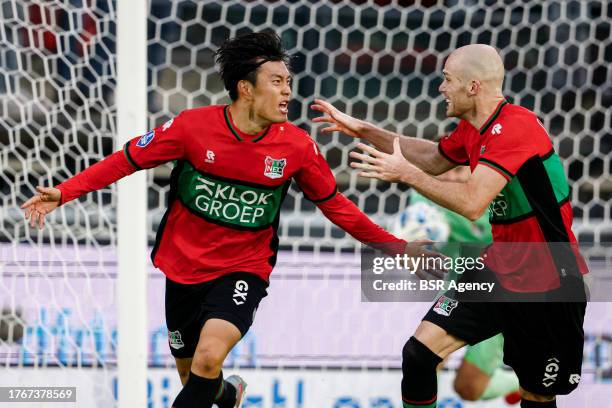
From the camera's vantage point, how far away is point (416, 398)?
3877mm

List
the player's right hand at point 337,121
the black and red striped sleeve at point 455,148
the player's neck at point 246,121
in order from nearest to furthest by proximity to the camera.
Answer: the player's neck at point 246,121, the black and red striped sleeve at point 455,148, the player's right hand at point 337,121

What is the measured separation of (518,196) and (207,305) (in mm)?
1322

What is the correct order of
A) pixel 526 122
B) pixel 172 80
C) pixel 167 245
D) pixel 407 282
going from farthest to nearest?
pixel 172 80, pixel 407 282, pixel 167 245, pixel 526 122

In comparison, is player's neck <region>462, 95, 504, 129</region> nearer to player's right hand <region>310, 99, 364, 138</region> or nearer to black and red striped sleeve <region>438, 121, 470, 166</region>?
black and red striped sleeve <region>438, 121, 470, 166</region>

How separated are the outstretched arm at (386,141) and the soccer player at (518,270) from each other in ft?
1.18

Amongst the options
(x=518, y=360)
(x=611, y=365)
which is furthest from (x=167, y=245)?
(x=611, y=365)

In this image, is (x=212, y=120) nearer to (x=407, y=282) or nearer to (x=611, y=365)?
(x=407, y=282)

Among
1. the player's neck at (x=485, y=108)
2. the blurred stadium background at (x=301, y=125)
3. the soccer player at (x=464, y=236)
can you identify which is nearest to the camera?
the player's neck at (x=485, y=108)

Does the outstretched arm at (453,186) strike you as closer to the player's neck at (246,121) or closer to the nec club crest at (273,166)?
the nec club crest at (273,166)

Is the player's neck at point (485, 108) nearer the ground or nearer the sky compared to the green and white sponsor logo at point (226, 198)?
nearer the sky

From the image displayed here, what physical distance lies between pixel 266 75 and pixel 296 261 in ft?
5.29

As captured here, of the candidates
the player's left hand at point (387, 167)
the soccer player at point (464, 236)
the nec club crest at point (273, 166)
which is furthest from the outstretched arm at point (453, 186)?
the soccer player at point (464, 236)

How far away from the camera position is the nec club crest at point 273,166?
3918mm

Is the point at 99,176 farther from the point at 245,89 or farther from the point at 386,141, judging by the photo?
the point at 386,141
